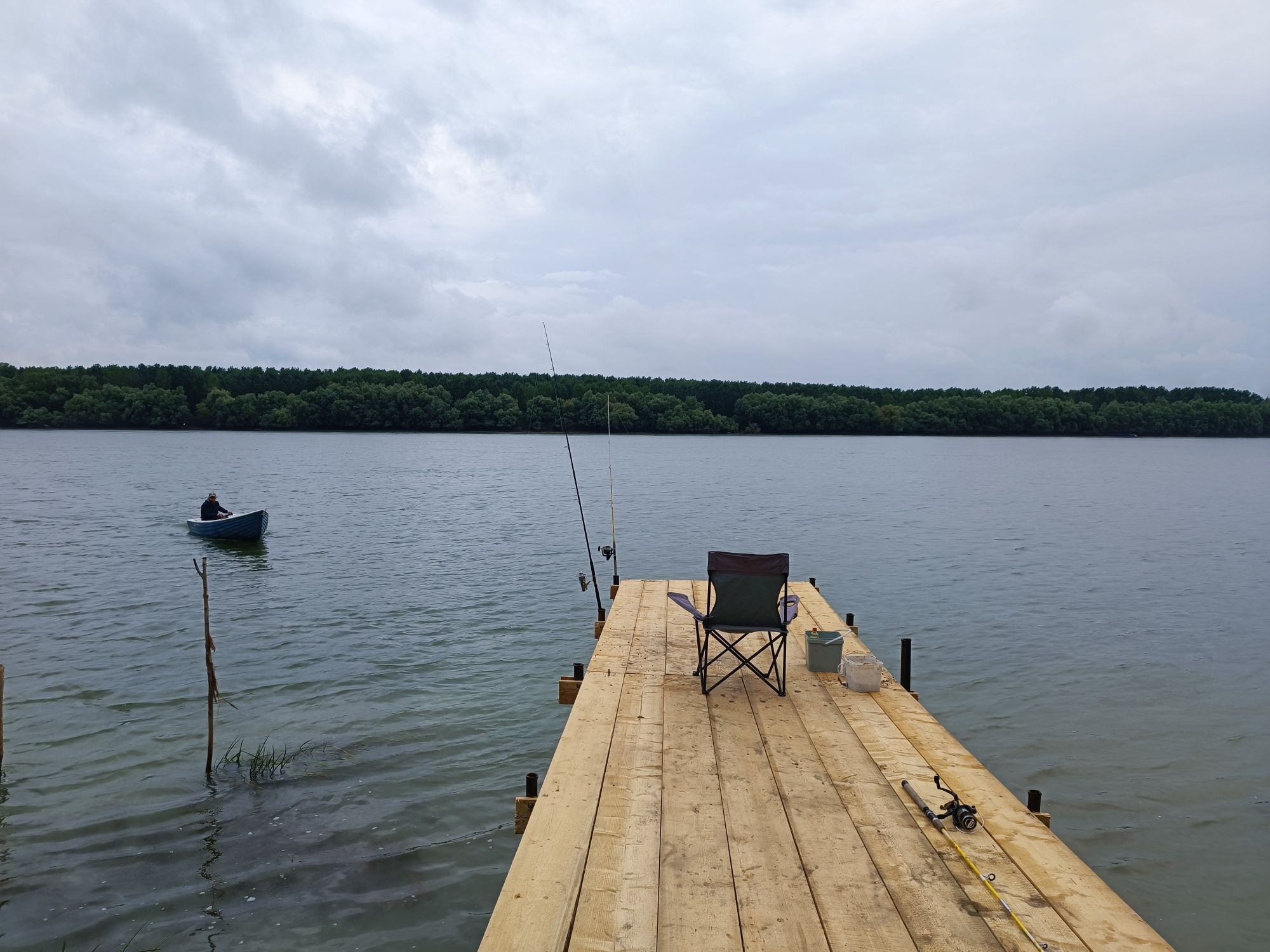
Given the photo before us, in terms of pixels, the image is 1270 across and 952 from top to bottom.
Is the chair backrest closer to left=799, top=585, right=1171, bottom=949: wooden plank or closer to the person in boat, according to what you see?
left=799, top=585, right=1171, bottom=949: wooden plank

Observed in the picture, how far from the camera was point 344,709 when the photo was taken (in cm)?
943

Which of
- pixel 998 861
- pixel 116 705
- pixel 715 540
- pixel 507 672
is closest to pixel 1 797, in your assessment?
pixel 116 705

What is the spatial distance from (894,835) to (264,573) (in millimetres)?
17371

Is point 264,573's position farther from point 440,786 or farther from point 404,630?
point 440,786

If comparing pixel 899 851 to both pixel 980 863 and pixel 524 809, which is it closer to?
pixel 980 863

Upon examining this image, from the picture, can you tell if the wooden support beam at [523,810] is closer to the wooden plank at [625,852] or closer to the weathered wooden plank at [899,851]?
the wooden plank at [625,852]

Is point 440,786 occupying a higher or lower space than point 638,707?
lower

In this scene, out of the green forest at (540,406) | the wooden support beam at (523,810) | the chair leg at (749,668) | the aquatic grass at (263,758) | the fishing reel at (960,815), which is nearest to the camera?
the fishing reel at (960,815)

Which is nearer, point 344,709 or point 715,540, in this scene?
point 344,709

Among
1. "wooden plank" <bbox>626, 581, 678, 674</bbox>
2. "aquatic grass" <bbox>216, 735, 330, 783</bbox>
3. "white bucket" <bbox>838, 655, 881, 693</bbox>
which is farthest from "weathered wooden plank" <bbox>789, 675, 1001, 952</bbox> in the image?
"aquatic grass" <bbox>216, 735, 330, 783</bbox>

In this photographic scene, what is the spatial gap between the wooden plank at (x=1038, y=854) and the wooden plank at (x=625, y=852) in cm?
161

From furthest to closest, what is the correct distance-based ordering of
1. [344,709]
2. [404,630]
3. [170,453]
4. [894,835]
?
[170,453], [404,630], [344,709], [894,835]

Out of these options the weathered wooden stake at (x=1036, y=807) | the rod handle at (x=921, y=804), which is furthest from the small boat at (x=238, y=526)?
the weathered wooden stake at (x=1036, y=807)

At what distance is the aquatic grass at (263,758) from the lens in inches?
299
